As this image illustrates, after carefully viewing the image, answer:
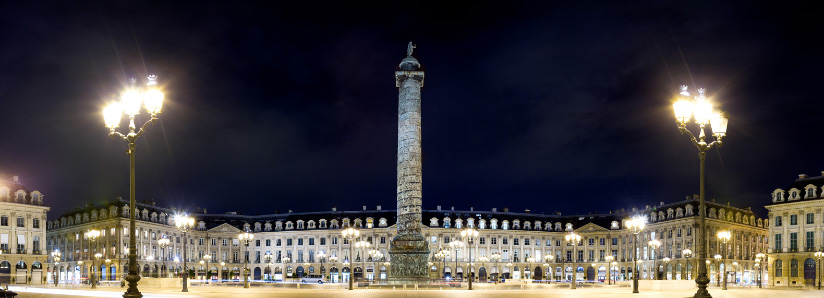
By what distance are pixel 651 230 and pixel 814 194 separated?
26.8m

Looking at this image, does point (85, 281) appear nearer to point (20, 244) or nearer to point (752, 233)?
point (20, 244)

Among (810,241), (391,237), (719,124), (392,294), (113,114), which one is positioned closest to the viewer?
(113,114)

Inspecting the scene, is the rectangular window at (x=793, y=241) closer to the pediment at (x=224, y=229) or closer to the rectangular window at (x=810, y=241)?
the rectangular window at (x=810, y=241)

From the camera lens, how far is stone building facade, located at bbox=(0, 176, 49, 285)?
226ft

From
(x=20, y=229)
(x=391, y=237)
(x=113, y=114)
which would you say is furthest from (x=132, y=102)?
(x=391, y=237)

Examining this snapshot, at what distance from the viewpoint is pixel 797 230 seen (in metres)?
66.4

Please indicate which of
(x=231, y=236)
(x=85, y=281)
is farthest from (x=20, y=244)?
(x=231, y=236)

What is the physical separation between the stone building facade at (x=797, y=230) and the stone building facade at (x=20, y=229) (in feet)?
202

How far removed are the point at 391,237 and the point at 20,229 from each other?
4032 centimetres

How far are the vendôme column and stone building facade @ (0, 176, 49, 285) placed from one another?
37.0m

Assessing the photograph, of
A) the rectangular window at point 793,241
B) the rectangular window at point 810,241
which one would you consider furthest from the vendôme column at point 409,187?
the rectangular window at point 793,241

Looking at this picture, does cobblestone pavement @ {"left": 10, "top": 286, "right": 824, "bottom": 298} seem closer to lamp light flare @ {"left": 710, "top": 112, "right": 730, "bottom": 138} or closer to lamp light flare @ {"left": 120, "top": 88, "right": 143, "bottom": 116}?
lamp light flare @ {"left": 120, "top": 88, "right": 143, "bottom": 116}

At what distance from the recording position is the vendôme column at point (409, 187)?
149 ft

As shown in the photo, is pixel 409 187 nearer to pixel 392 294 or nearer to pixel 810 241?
pixel 392 294
